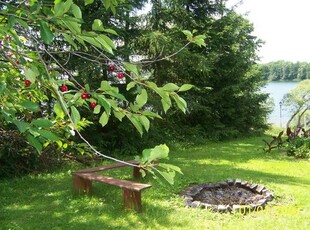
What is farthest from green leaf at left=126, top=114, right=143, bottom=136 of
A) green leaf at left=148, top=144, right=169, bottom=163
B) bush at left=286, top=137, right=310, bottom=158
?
bush at left=286, top=137, right=310, bottom=158

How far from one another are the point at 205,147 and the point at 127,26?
17.1 ft

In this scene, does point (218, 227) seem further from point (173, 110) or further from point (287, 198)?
point (173, 110)

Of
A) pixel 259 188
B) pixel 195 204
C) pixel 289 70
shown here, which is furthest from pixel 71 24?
pixel 289 70

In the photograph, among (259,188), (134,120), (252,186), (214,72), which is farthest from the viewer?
(214,72)

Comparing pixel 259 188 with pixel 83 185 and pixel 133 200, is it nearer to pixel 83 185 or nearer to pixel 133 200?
pixel 133 200

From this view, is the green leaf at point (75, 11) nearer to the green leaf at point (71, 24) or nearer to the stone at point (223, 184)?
the green leaf at point (71, 24)

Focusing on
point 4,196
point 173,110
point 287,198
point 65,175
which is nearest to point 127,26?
point 173,110

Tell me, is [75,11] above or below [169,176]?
above

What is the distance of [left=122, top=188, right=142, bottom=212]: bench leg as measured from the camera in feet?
16.9

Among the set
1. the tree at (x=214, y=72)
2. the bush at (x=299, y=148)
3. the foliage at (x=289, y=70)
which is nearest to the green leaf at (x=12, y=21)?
the bush at (x=299, y=148)

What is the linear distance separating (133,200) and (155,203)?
0.56m

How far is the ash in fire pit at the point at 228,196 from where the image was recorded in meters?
5.34

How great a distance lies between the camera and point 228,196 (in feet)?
20.0

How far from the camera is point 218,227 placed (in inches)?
180
